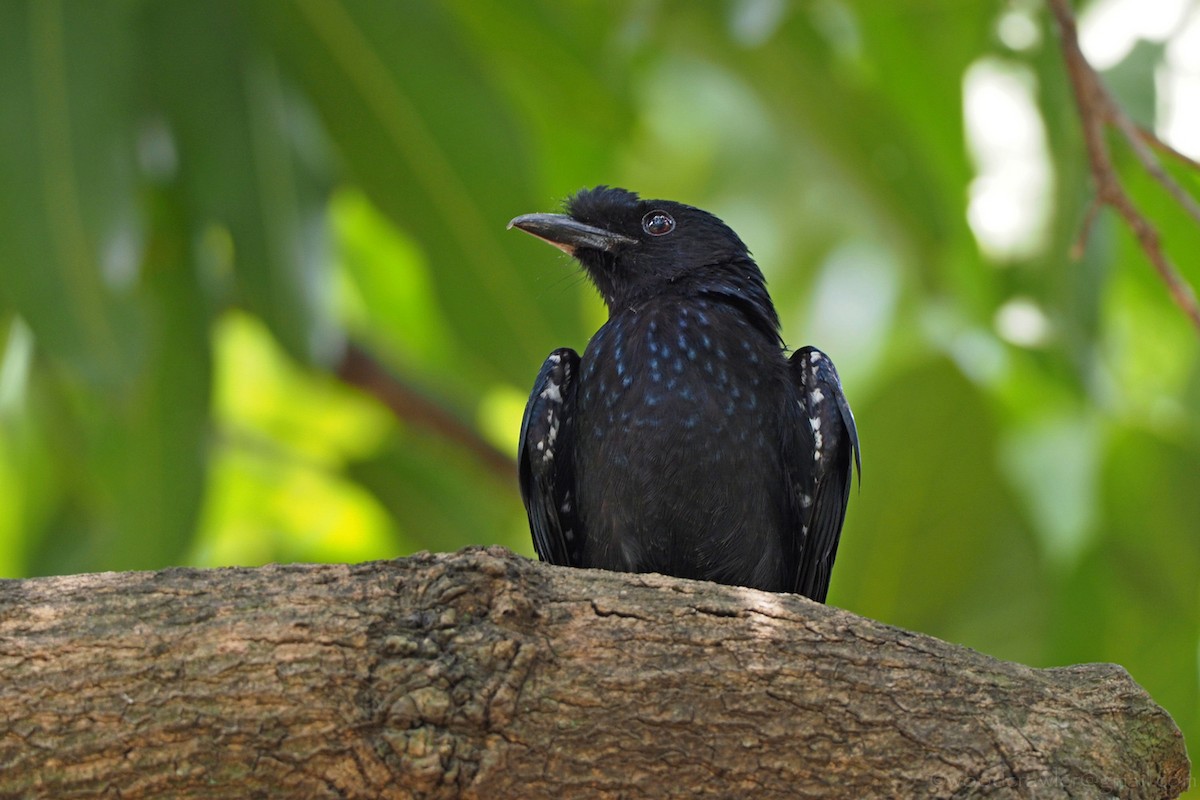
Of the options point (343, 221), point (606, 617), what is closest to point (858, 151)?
point (343, 221)

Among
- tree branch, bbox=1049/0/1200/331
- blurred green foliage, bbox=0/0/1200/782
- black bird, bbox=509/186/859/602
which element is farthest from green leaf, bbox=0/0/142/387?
tree branch, bbox=1049/0/1200/331

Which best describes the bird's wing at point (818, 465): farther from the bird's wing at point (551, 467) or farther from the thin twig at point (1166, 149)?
the thin twig at point (1166, 149)

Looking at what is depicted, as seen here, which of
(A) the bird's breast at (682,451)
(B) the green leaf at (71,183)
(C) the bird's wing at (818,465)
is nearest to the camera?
(A) the bird's breast at (682,451)

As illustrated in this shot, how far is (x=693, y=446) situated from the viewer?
3.81 metres

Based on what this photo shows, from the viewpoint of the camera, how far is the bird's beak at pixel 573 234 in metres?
4.59

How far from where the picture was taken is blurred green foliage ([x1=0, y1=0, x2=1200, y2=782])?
5.44 meters

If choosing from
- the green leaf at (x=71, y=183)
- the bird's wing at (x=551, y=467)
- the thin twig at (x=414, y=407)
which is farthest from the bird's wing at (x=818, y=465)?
the thin twig at (x=414, y=407)

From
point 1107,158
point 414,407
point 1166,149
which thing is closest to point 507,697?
point 1166,149

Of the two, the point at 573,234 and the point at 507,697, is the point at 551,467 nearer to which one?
the point at 573,234

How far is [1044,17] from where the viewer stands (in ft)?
20.6

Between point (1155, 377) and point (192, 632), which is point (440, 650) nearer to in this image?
point (192, 632)

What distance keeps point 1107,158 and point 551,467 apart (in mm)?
1946

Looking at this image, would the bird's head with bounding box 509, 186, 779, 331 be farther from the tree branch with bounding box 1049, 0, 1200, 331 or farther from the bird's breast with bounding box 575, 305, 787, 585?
the tree branch with bounding box 1049, 0, 1200, 331

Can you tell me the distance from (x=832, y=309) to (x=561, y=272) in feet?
8.52
